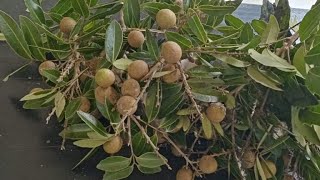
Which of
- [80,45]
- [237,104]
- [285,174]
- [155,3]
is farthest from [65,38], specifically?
[285,174]

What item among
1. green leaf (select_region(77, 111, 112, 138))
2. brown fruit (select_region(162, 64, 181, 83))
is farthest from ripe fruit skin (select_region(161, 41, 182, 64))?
green leaf (select_region(77, 111, 112, 138))

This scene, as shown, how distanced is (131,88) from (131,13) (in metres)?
0.13

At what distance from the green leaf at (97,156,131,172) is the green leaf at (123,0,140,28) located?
0.20 metres

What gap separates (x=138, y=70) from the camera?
685 mm

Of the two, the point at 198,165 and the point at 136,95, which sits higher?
the point at 136,95

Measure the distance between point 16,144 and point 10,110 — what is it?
6 cm

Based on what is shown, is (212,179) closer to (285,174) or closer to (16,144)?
(285,174)

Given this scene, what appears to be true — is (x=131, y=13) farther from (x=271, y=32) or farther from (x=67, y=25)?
(x=271, y=32)

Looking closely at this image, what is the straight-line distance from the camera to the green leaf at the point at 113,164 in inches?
27.8

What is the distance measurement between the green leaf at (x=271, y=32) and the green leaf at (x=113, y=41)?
7.6 inches

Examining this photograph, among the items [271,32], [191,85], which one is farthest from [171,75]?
[271,32]

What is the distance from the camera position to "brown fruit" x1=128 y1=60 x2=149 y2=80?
68cm

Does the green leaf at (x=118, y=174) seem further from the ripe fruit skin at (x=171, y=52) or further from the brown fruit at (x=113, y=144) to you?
the ripe fruit skin at (x=171, y=52)

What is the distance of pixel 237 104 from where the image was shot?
2.52 ft
